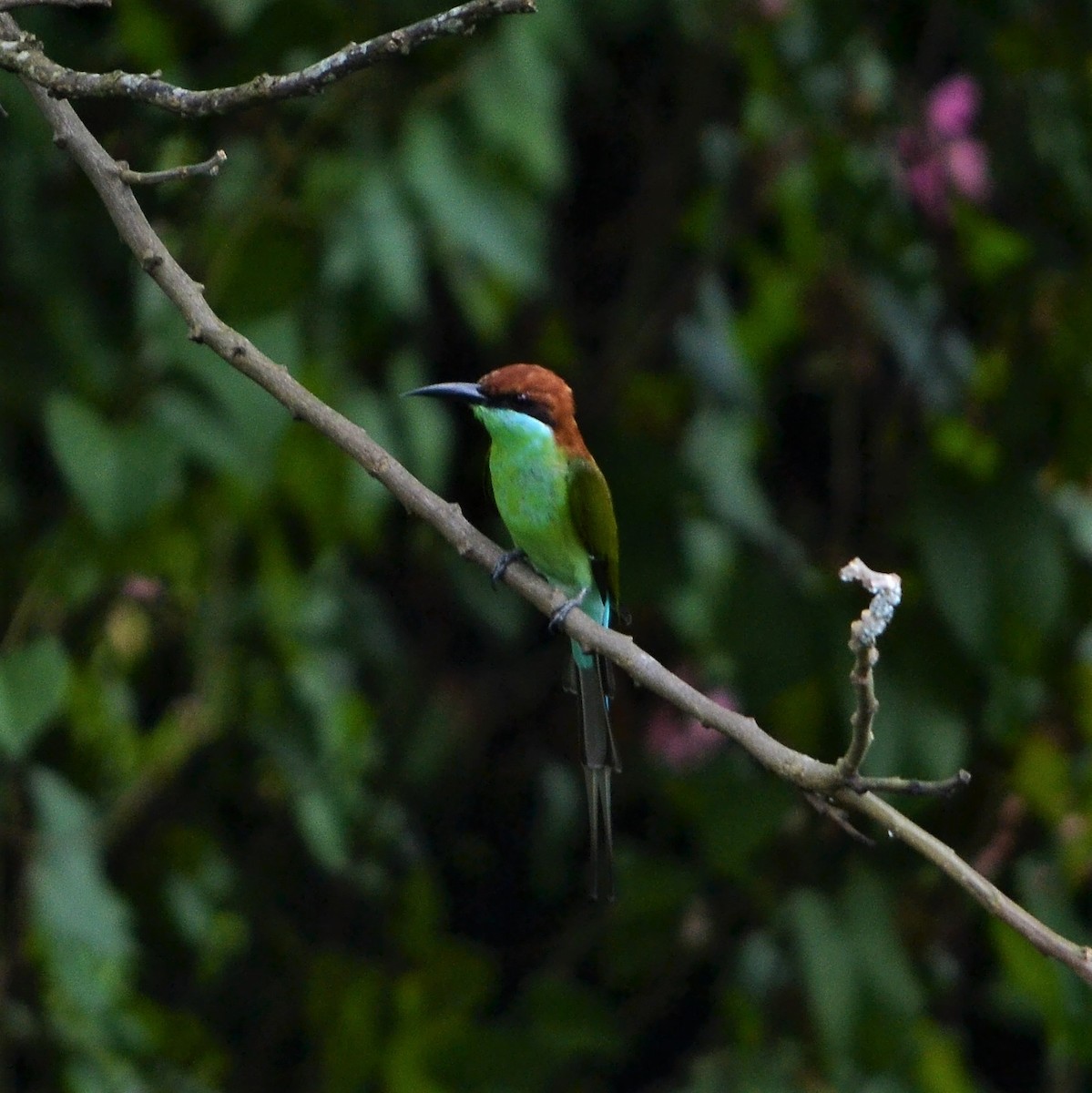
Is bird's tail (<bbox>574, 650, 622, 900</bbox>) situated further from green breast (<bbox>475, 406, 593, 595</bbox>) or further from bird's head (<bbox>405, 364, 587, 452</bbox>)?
bird's head (<bbox>405, 364, 587, 452</bbox>)

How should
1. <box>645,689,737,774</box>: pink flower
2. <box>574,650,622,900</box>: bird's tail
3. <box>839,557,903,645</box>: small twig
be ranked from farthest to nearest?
<box>645,689,737,774</box>: pink flower → <box>574,650,622,900</box>: bird's tail → <box>839,557,903,645</box>: small twig

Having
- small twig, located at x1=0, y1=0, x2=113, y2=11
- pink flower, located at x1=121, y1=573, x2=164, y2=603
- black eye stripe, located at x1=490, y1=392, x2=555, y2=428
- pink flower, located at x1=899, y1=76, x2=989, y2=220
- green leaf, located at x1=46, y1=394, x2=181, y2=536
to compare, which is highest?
pink flower, located at x1=899, y1=76, x2=989, y2=220

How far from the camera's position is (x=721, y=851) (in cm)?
288

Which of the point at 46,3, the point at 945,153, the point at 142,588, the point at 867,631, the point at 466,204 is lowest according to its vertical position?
the point at 867,631

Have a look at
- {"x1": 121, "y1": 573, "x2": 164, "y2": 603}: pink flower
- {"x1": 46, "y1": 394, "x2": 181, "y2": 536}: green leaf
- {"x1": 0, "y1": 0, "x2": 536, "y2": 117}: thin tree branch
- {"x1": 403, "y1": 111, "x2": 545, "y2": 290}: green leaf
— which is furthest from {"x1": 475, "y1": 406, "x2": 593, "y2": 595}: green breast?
{"x1": 0, "y1": 0, "x2": 536, "y2": 117}: thin tree branch

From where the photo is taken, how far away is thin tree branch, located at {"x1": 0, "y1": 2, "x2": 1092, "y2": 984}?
1332mm

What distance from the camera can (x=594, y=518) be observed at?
2.46m

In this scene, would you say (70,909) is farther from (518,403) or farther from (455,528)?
(455,528)

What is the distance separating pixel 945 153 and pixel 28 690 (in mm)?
1785

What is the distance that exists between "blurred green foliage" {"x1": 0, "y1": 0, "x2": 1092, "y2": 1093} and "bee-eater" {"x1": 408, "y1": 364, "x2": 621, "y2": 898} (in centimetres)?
33

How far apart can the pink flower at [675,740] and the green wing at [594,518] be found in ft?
2.61

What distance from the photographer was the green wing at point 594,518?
2453 mm

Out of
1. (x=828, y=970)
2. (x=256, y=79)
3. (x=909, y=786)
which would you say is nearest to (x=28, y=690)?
(x=256, y=79)

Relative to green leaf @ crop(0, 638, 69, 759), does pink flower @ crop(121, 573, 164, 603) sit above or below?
above
